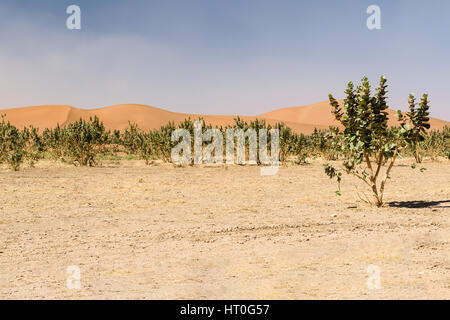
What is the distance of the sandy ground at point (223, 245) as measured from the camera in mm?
5121

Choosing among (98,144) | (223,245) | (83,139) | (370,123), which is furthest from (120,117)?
(223,245)

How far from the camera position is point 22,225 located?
9.14m

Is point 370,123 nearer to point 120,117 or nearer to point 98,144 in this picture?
point 98,144

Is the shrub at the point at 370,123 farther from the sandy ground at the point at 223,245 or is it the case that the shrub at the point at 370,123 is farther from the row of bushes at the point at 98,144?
the row of bushes at the point at 98,144

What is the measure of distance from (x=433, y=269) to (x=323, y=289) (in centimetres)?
194

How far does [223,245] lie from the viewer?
24.2ft

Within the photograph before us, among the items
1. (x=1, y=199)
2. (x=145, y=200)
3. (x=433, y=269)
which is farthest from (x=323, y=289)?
(x=1, y=199)

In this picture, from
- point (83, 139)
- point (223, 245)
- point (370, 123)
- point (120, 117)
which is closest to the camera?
point (223, 245)

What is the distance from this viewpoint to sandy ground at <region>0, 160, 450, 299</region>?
202 inches

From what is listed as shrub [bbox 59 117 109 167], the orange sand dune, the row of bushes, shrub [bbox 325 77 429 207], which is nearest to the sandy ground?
shrub [bbox 325 77 429 207]

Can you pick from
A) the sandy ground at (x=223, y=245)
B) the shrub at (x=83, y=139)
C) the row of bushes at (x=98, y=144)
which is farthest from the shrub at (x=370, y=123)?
the shrub at (x=83, y=139)

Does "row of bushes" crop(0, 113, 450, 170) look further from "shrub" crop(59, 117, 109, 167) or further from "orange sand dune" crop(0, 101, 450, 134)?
"orange sand dune" crop(0, 101, 450, 134)

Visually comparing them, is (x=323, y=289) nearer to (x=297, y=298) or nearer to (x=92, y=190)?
(x=297, y=298)

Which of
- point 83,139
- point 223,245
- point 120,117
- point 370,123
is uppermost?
point 120,117
